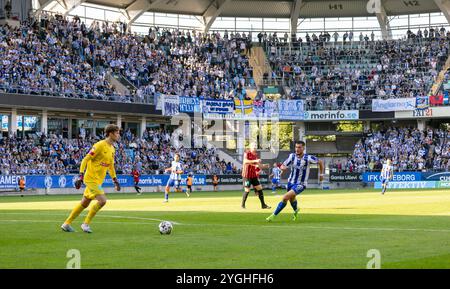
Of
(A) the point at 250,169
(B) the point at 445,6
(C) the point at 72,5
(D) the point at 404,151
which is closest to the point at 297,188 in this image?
(A) the point at 250,169

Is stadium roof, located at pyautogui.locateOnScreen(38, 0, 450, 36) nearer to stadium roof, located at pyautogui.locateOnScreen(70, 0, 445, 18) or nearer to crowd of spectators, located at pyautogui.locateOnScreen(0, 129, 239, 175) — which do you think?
stadium roof, located at pyautogui.locateOnScreen(70, 0, 445, 18)

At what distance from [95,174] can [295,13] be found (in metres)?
69.5

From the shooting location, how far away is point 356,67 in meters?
82.5

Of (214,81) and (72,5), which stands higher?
(72,5)

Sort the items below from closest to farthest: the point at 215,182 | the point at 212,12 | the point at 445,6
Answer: the point at 215,182 → the point at 445,6 → the point at 212,12

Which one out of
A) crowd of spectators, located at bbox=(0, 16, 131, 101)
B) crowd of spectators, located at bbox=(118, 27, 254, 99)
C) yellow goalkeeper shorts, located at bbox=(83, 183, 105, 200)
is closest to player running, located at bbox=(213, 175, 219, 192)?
crowd of spectators, located at bbox=(118, 27, 254, 99)

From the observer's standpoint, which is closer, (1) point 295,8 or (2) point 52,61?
(2) point 52,61

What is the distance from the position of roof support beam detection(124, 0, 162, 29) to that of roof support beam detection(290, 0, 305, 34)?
1620 centimetres

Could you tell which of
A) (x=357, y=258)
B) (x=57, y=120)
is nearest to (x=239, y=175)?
(x=57, y=120)

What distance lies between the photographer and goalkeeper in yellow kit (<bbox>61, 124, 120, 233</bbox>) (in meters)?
18.9

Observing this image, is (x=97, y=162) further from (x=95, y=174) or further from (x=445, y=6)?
(x=445, y=6)

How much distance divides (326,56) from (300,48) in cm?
308
